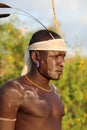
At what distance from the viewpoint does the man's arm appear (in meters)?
3.88

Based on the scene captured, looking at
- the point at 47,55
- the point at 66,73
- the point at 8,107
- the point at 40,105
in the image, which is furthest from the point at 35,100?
the point at 66,73

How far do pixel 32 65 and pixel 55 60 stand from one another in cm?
22

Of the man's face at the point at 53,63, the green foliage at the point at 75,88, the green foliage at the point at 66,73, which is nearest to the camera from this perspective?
the man's face at the point at 53,63

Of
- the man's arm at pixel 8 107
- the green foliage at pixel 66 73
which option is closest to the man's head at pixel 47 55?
the man's arm at pixel 8 107

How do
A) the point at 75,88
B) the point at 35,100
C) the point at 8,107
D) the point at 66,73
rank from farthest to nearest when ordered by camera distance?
1. the point at 75,88
2. the point at 66,73
3. the point at 35,100
4. the point at 8,107

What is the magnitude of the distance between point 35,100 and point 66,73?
8405 mm

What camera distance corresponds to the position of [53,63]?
4.07m

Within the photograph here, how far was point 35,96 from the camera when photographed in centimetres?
405

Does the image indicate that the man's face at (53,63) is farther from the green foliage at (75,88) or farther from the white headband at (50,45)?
the green foliage at (75,88)

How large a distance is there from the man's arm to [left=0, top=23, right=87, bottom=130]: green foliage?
307 inches

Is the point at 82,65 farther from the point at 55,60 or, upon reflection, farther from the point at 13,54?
the point at 55,60

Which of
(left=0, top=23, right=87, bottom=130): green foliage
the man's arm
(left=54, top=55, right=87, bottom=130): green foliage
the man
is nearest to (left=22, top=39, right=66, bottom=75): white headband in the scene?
the man

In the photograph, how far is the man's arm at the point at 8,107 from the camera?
153 inches

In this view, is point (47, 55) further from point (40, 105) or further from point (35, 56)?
point (40, 105)
